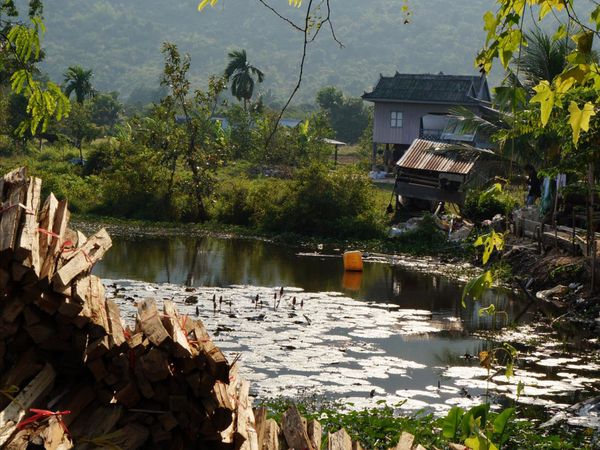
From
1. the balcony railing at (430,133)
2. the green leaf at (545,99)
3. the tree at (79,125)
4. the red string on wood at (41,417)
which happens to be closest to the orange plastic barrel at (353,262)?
the red string on wood at (41,417)

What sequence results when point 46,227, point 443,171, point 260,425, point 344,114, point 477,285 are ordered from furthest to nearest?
point 344,114, point 443,171, point 46,227, point 260,425, point 477,285

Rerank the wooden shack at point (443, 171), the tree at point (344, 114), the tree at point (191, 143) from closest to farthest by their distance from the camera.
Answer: the wooden shack at point (443, 171) < the tree at point (191, 143) < the tree at point (344, 114)

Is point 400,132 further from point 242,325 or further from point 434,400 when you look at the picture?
point 434,400

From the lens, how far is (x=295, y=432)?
8.00m

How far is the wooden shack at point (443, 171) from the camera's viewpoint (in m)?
32.8

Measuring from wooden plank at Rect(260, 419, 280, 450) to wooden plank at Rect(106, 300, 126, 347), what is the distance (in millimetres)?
1416

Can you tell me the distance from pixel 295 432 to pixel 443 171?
2703 centimetres

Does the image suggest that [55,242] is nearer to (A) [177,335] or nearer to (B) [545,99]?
(A) [177,335]

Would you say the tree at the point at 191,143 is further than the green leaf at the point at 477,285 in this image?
Yes

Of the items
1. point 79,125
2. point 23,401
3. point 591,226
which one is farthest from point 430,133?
point 23,401

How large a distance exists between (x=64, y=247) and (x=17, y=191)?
634 millimetres

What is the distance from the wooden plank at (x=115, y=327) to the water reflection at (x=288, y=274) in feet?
42.4

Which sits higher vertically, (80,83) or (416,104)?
(80,83)

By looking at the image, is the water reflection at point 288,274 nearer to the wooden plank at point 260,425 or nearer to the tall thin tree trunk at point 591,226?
the tall thin tree trunk at point 591,226
